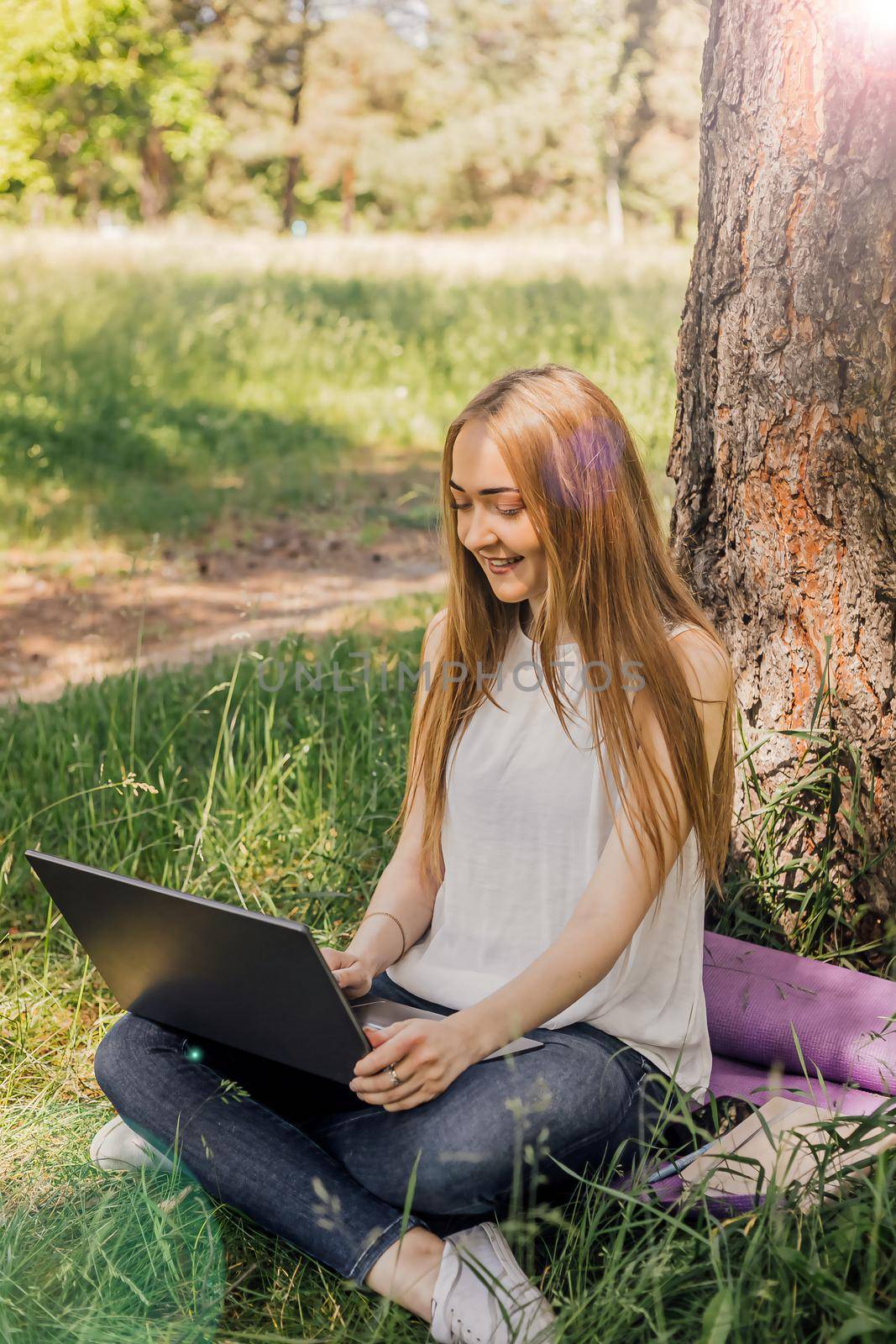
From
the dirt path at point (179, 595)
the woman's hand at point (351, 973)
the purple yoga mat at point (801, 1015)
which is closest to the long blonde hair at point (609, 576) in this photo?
the purple yoga mat at point (801, 1015)

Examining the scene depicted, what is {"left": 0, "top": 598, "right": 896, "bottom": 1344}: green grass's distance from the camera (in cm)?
163

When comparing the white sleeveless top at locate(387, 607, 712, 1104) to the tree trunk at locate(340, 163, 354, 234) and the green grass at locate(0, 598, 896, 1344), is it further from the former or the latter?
the tree trunk at locate(340, 163, 354, 234)

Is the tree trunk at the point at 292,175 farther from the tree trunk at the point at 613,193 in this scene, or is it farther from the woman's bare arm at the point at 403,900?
the woman's bare arm at the point at 403,900

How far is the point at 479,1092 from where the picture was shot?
5.91ft

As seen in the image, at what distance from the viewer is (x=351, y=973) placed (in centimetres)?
204

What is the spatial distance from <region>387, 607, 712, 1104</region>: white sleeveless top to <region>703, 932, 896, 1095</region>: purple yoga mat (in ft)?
0.68

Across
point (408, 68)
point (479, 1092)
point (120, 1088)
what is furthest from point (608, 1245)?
point (408, 68)

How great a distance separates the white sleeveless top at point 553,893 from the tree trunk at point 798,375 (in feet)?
2.25

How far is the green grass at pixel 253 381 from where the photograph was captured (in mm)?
7492

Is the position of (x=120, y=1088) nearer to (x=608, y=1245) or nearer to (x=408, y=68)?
(x=608, y=1245)

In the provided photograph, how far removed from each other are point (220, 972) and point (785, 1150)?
2.92 ft

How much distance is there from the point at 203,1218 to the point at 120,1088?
0.25m

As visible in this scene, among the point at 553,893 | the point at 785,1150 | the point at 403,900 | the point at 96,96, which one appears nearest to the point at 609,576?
the point at 553,893

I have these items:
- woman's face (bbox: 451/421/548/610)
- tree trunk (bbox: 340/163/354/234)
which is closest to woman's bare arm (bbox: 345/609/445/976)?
woman's face (bbox: 451/421/548/610)
